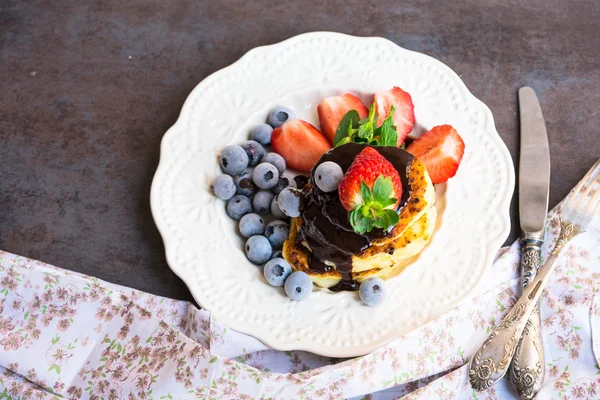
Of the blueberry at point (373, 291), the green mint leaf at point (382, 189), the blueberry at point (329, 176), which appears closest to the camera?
the green mint leaf at point (382, 189)

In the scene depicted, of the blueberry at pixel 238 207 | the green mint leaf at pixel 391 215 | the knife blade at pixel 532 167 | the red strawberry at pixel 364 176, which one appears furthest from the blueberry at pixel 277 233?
the knife blade at pixel 532 167

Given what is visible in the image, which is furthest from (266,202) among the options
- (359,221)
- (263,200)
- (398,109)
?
(398,109)

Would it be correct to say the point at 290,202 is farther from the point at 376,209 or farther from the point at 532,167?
the point at 532,167

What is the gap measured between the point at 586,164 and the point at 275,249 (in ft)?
4.03

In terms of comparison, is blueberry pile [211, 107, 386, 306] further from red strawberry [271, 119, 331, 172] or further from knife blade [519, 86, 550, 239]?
knife blade [519, 86, 550, 239]

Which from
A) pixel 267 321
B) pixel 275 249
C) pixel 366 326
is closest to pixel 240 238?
pixel 275 249

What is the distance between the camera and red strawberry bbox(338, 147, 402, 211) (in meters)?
1.62

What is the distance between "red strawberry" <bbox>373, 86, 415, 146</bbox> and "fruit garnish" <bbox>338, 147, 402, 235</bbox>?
483 millimetres

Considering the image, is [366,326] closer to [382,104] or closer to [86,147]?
[382,104]

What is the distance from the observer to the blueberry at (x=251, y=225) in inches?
76.8

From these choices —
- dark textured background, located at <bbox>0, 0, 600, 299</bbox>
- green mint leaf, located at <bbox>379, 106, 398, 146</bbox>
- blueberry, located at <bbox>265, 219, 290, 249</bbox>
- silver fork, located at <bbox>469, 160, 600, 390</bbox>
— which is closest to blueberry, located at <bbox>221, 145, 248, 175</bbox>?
blueberry, located at <bbox>265, 219, 290, 249</bbox>

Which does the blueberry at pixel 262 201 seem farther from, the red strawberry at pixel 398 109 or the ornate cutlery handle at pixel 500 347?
the ornate cutlery handle at pixel 500 347

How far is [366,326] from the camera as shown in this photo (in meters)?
1.81

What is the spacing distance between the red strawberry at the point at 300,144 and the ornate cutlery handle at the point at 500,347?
32.0 inches
